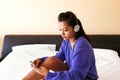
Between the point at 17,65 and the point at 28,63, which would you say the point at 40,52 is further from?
the point at 17,65

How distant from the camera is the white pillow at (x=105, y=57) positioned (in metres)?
2.41

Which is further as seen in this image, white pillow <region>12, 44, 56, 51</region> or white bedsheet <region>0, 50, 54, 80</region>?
white pillow <region>12, 44, 56, 51</region>

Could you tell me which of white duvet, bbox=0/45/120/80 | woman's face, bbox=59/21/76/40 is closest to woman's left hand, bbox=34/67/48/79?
woman's face, bbox=59/21/76/40

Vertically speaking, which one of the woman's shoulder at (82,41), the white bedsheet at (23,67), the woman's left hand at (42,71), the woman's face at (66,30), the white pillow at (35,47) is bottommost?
the white bedsheet at (23,67)

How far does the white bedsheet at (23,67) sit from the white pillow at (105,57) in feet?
0.13

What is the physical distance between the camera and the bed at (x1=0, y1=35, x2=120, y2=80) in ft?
7.14

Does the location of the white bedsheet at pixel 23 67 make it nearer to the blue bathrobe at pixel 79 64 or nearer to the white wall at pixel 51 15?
the white wall at pixel 51 15

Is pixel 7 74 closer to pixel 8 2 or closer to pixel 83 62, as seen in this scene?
pixel 83 62

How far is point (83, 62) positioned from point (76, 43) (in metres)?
0.18

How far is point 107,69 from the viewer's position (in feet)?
7.34

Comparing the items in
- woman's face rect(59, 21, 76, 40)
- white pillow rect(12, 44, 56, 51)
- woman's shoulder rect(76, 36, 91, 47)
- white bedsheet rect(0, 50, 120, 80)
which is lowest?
white bedsheet rect(0, 50, 120, 80)

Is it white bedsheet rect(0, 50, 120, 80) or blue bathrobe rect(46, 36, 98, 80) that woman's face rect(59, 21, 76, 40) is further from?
white bedsheet rect(0, 50, 120, 80)

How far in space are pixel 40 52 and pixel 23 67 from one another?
0.45 meters

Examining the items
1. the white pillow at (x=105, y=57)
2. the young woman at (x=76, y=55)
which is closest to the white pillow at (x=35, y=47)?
the white pillow at (x=105, y=57)
